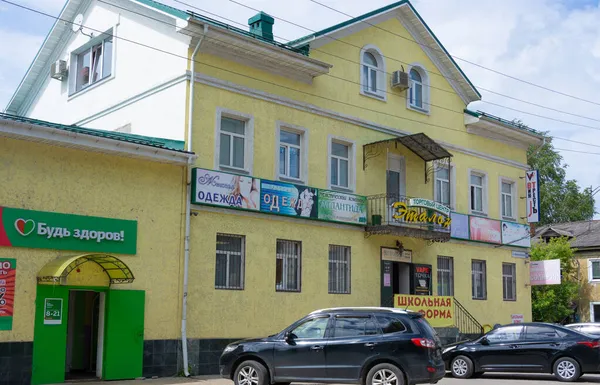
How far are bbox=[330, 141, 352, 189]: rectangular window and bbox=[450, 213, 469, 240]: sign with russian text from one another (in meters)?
5.24

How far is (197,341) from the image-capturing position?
18375 mm

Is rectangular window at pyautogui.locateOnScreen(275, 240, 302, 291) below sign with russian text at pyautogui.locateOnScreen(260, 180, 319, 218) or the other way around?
below

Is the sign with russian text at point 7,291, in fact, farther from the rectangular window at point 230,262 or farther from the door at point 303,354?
the door at point 303,354

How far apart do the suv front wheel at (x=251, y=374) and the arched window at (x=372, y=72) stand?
39.6ft

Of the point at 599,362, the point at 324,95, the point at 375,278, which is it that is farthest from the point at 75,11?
the point at 599,362

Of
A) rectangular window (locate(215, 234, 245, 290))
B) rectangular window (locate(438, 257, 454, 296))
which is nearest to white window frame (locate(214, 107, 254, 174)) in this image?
rectangular window (locate(215, 234, 245, 290))

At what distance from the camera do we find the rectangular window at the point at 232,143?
20000 mm

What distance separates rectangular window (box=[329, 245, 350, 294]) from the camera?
22297mm

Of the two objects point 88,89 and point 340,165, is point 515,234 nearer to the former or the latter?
point 340,165

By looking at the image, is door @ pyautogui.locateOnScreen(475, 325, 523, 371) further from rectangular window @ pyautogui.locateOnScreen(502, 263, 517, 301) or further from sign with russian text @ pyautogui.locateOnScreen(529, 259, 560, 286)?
sign with russian text @ pyautogui.locateOnScreen(529, 259, 560, 286)

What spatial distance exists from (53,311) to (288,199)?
7.49m

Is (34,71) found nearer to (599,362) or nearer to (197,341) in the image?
(197,341)

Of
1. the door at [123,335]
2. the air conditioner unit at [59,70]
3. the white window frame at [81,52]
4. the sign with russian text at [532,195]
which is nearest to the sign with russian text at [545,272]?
the sign with russian text at [532,195]

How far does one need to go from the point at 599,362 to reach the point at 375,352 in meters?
7.07
